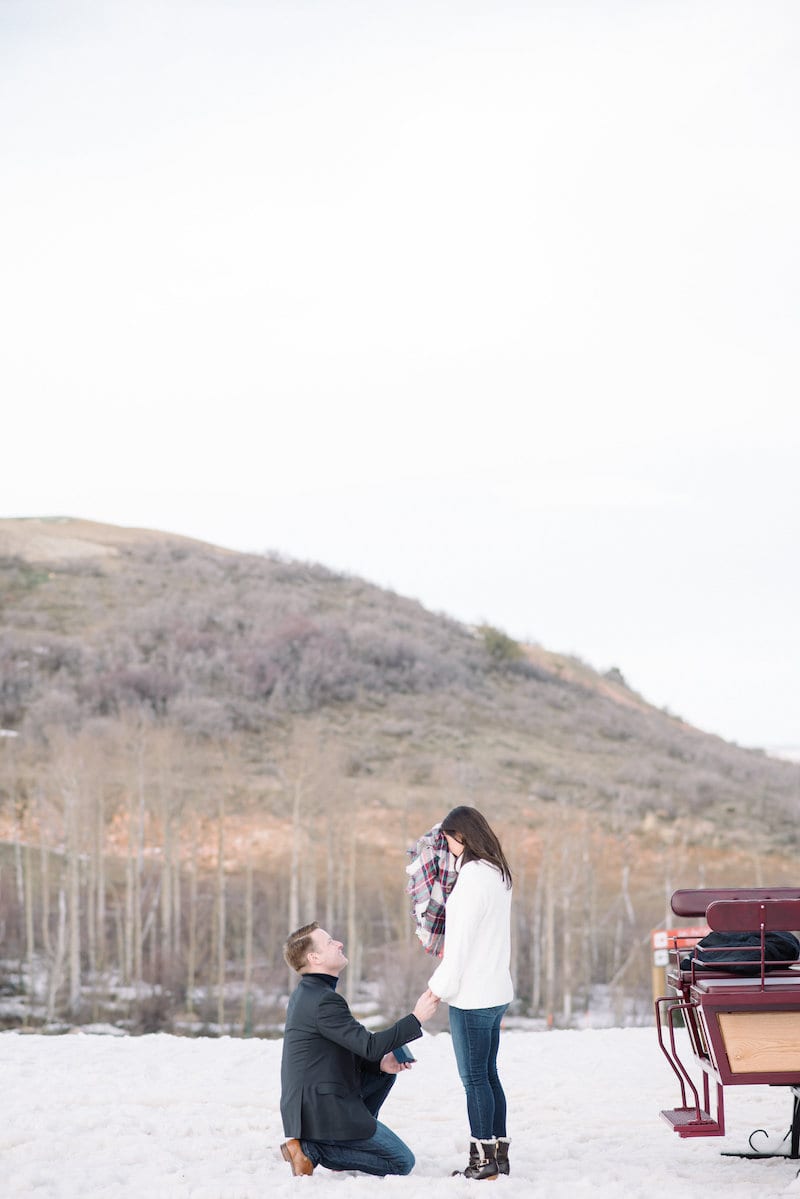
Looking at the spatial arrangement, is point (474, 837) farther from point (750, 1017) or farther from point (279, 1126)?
point (279, 1126)

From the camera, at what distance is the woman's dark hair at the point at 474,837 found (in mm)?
6641

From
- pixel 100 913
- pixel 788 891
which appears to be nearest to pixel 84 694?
pixel 100 913

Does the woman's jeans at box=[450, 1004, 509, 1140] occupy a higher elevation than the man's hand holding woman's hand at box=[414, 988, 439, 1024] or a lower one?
lower

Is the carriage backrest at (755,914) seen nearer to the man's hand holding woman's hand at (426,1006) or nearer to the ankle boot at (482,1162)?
the man's hand holding woman's hand at (426,1006)

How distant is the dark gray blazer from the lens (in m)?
6.46

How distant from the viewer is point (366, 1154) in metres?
6.62

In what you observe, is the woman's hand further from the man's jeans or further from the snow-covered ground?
the snow-covered ground

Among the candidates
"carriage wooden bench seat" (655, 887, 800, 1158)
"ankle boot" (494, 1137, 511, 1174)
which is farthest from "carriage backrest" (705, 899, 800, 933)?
"ankle boot" (494, 1137, 511, 1174)

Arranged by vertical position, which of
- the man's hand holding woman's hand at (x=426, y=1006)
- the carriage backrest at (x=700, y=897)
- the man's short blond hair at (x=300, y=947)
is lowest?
the man's hand holding woman's hand at (x=426, y=1006)

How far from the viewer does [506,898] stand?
22.1ft

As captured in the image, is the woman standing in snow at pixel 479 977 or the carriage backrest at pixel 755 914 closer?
the carriage backrest at pixel 755 914

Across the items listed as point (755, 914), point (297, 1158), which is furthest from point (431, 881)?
point (755, 914)

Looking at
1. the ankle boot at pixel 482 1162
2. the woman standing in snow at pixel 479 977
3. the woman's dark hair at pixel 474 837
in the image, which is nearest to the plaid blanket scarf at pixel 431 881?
the woman's dark hair at pixel 474 837

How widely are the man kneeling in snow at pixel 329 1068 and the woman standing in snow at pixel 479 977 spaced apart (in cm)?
20
